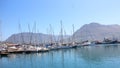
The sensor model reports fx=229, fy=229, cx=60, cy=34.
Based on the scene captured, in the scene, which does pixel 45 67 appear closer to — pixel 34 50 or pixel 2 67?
pixel 2 67

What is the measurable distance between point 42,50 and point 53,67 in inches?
1521

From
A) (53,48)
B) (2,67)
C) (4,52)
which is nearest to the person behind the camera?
(2,67)

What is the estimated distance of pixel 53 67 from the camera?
4288 cm

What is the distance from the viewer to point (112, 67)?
135 feet

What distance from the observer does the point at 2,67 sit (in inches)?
1730

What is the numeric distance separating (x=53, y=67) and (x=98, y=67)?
27.2 feet

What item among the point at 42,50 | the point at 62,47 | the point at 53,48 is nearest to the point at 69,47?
the point at 62,47

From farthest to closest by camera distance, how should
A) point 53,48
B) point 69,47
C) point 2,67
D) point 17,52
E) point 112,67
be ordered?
point 69,47
point 53,48
point 17,52
point 2,67
point 112,67

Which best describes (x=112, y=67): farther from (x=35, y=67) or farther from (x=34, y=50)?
(x=34, y=50)

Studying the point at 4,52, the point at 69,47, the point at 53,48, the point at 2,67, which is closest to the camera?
the point at 2,67

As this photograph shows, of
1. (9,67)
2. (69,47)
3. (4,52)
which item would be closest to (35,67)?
(9,67)

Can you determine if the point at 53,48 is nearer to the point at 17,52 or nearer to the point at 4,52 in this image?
the point at 17,52

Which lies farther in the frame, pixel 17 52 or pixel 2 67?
pixel 17 52

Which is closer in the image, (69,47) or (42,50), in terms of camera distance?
(42,50)
